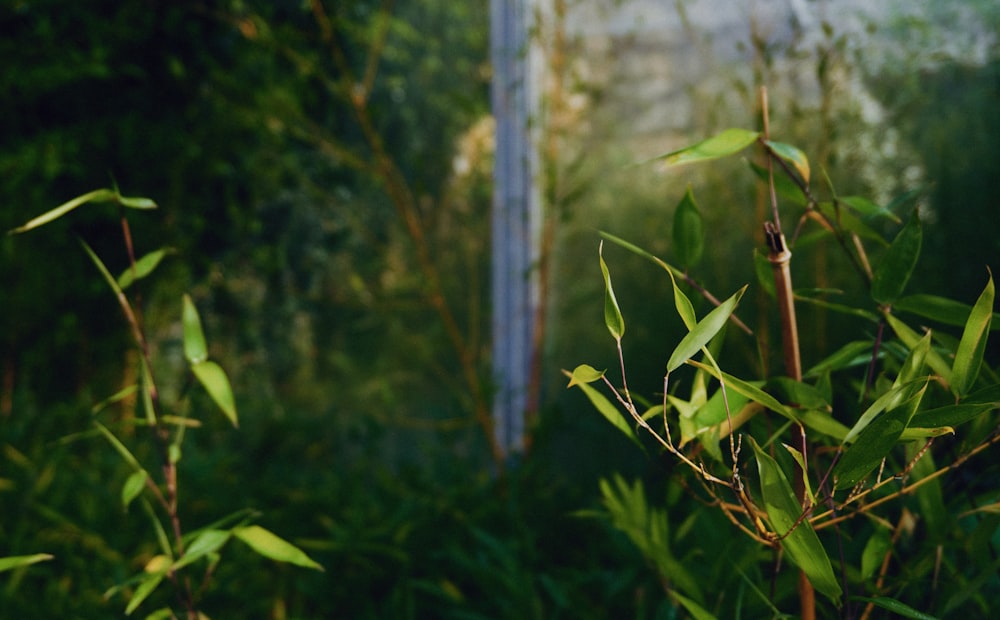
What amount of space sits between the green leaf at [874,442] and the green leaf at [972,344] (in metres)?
0.05

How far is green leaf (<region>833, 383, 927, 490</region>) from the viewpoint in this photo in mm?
372

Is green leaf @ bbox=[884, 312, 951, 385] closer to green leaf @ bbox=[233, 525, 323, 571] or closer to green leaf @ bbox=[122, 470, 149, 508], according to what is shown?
green leaf @ bbox=[233, 525, 323, 571]

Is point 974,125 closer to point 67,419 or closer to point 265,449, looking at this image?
point 265,449

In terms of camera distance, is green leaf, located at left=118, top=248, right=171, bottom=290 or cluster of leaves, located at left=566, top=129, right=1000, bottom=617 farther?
green leaf, located at left=118, top=248, right=171, bottom=290

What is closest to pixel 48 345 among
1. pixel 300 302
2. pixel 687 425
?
pixel 300 302

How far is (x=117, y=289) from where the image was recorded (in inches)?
22.5

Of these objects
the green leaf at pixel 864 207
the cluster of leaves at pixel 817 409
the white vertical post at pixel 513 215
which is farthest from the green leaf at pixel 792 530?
the white vertical post at pixel 513 215

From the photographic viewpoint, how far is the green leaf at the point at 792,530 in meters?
0.39

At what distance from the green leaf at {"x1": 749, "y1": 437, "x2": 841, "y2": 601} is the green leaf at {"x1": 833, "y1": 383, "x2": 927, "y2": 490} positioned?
29 millimetres

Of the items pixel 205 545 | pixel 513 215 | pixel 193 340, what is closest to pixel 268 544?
pixel 205 545

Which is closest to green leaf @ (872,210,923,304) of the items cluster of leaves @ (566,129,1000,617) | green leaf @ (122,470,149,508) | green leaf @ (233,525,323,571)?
cluster of leaves @ (566,129,1000,617)

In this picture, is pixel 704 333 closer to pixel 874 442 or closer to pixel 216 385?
pixel 874 442

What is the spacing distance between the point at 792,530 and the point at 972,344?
14cm

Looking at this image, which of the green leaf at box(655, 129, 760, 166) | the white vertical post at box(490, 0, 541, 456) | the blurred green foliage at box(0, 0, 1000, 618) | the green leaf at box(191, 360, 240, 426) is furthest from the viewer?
the white vertical post at box(490, 0, 541, 456)
